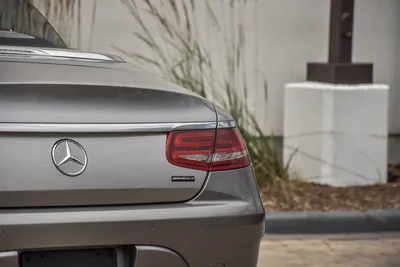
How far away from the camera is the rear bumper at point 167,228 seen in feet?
8.84

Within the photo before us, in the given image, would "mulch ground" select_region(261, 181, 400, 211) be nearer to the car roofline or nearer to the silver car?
the car roofline

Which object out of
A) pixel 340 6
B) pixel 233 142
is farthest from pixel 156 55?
pixel 233 142

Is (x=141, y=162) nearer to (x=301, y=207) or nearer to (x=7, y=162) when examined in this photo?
(x=7, y=162)

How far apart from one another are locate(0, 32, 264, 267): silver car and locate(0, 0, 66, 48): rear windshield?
134 cm

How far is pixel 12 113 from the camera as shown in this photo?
8.98 ft

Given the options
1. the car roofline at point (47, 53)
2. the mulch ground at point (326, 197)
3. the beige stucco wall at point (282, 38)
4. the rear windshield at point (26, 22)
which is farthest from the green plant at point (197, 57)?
the car roofline at point (47, 53)

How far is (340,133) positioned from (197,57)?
141cm

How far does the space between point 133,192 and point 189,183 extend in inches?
8.9

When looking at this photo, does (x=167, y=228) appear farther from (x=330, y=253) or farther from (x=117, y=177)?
(x=330, y=253)

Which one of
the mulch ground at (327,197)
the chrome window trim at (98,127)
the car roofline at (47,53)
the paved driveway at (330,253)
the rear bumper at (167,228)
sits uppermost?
the car roofline at (47,53)

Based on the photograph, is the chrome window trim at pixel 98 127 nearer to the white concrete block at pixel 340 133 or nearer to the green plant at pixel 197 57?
the green plant at pixel 197 57

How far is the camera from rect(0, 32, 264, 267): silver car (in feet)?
8.95

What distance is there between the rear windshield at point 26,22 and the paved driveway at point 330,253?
193 centimetres

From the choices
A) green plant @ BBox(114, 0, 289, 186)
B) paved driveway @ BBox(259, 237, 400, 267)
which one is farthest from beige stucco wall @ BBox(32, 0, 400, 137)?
paved driveway @ BBox(259, 237, 400, 267)
